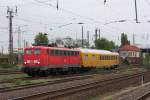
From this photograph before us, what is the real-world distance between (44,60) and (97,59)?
676 inches

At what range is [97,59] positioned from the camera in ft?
178

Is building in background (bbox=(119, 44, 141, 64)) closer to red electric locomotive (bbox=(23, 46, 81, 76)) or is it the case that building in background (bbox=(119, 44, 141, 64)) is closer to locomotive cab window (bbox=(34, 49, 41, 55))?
red electric locomotive (bbox=(23, 46, 81, 76))

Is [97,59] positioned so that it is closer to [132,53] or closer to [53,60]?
[53,60]

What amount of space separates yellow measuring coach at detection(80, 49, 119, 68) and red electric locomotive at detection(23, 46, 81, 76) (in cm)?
689

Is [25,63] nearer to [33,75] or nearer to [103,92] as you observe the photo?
[33,75]

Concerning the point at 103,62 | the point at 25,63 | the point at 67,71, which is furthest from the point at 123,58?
the point at 25,63

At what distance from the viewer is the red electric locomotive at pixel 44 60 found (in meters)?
38.2

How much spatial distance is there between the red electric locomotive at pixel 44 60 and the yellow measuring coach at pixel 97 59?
689 centimetres

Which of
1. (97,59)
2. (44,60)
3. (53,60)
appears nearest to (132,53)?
(97,59)

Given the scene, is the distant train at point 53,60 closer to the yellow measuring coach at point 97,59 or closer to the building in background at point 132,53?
the yellow measuring coach at point 97,59

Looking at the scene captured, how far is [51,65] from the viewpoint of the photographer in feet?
129

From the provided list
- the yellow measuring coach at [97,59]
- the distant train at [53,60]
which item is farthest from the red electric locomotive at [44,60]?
the yellow measuring coach at [97,59]

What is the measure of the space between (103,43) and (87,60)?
60573 millimetres

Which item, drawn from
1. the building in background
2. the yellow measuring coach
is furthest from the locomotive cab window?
the building in background
